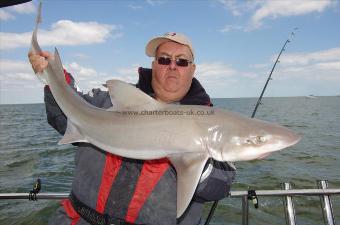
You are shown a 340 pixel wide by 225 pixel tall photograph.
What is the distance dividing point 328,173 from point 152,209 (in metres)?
12.2

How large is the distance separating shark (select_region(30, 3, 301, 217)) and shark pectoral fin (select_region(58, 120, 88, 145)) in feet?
0.05

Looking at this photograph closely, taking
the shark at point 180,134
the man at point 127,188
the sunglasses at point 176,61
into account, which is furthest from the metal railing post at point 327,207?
the sunglasses at point 176,61

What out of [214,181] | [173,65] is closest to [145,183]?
[214,181]

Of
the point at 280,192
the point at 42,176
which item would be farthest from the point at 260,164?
the point at 280,192

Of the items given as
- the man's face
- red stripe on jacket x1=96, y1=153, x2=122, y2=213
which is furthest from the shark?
the man's face

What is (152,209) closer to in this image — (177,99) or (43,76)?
(177,99)

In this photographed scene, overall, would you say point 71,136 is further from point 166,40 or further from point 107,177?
point 166,40

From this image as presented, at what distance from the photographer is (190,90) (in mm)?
4059

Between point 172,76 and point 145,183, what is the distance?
138 centimetres

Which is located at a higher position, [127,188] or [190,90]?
[190,90]

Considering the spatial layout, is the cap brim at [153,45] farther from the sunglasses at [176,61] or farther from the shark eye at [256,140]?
the shark eye at [256,140]

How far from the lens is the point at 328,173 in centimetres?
1355

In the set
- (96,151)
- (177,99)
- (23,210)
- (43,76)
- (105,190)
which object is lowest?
(23,210)

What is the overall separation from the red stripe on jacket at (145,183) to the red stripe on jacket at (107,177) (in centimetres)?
25
